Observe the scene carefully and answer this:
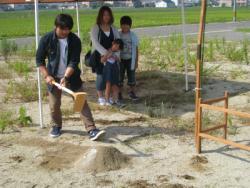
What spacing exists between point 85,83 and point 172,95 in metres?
2.28

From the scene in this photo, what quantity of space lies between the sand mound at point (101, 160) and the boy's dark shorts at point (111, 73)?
99.4 inches

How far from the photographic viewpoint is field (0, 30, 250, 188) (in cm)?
471

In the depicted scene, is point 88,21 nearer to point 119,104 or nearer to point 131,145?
point 119,104

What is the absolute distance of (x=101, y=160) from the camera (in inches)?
196

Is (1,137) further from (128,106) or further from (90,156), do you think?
(128,106)

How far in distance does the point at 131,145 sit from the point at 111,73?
2092mm

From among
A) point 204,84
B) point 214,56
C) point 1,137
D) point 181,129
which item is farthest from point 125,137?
point 214,56

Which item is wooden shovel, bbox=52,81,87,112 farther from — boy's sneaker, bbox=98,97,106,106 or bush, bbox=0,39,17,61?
bush, bbox=0,39,17,61

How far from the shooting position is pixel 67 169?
496 cm

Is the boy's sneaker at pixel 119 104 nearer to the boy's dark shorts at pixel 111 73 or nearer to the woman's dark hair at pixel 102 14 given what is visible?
the boy's dark shorts at pixel 111 73

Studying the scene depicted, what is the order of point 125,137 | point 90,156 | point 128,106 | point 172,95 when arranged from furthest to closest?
point 172,95, point 128,106, point 125,137, point 90,156

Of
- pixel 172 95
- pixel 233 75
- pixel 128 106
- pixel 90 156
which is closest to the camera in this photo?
pixel 90 156

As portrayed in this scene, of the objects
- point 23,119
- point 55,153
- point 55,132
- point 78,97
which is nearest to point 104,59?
point 23,119

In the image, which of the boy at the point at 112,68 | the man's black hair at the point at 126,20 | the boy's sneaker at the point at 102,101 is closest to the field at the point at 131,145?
the boy's sneaker at the point at 102,101
